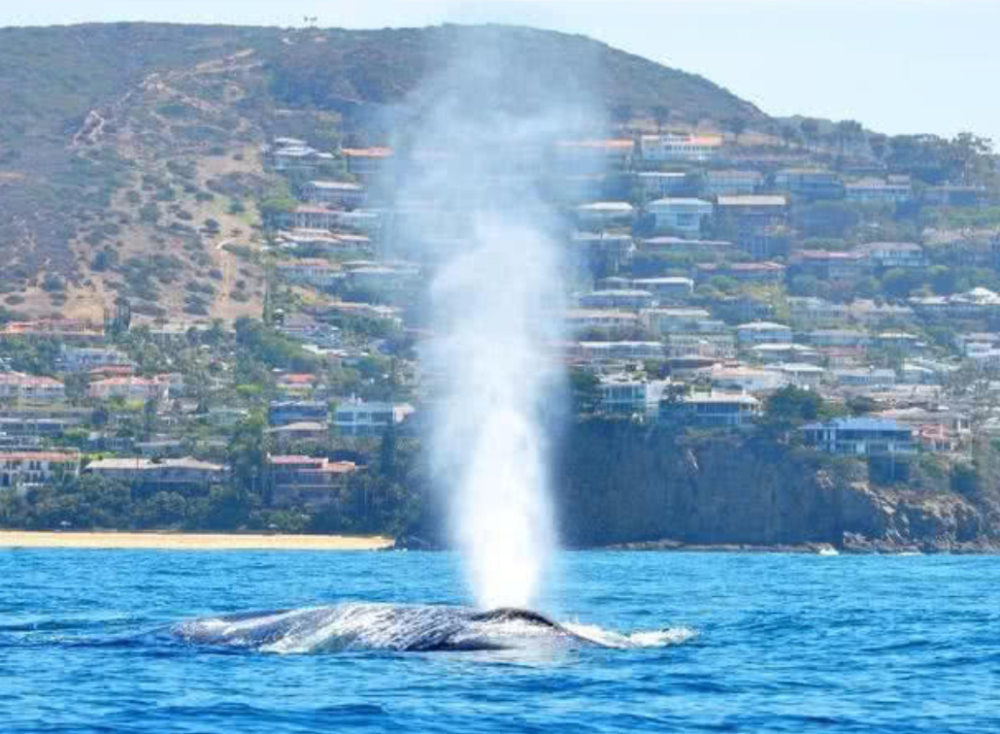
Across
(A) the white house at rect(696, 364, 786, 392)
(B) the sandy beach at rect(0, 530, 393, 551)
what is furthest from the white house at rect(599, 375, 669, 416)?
(B) the sandy beach at rect(0, 530, 393, 551)

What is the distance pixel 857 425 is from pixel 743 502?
35.4ft

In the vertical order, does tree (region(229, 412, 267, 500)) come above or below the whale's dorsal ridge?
above

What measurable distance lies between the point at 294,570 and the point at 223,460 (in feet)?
198

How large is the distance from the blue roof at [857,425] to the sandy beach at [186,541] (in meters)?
25.9

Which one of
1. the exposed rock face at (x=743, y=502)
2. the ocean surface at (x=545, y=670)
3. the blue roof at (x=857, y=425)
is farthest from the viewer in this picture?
the blue roof at (x=857, y=425)

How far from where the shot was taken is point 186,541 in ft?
495

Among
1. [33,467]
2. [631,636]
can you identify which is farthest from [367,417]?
[631,636]

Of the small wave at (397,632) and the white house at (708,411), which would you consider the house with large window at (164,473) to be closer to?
the white house at (708,411)

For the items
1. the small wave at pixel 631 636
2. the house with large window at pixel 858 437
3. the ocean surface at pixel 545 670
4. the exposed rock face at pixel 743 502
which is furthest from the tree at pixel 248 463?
the small wave at pixel 631 636

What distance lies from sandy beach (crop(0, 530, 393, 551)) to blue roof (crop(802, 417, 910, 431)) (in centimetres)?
2594

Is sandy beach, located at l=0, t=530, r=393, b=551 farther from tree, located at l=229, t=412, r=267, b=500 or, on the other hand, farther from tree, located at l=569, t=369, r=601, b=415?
tree, located at l=569, t=369, r=601, b=415

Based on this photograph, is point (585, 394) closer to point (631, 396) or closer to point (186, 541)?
point (631, 396)

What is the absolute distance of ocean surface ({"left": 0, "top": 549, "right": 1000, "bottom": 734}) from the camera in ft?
143

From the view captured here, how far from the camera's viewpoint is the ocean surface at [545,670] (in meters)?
43.5
